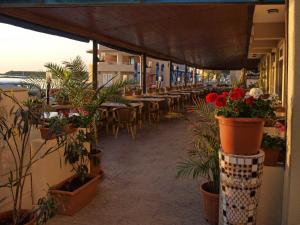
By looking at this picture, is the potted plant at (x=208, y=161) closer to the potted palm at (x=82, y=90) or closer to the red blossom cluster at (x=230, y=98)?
the red blossom cluster at (x=230, y=98)

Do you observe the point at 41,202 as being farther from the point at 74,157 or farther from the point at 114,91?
the point at 114,91

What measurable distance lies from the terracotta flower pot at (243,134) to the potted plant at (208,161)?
0.52m

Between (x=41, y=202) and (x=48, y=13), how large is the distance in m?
3.95

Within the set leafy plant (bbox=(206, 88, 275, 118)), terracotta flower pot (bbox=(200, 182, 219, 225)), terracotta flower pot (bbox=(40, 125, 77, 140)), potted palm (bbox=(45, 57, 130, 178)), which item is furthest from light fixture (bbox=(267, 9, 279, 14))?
terracotta flower pot (bbox=(40, 125, 77, 140))

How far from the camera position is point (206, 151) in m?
3.02

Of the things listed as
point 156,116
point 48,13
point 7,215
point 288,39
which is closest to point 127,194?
point 7,215

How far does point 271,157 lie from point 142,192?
163 cm

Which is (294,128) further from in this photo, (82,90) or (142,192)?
(82,90)

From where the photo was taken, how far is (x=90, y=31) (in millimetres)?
7375

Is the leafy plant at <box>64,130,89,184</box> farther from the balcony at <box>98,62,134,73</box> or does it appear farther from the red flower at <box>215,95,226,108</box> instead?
the balcony at <box>98,62,134,73</box>

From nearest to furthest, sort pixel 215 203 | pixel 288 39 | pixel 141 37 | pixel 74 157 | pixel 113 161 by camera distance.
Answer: pixel 288 39 < pixel 215 203 < pixel 74 157 < pixel 113 161 < pixel 141 37

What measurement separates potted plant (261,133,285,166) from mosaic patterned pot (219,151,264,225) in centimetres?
20

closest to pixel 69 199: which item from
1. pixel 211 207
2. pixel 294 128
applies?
pixel 211 207

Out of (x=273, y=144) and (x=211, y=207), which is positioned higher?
(x=273, y=144)
